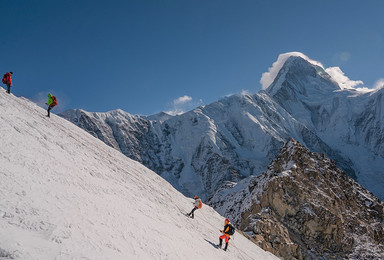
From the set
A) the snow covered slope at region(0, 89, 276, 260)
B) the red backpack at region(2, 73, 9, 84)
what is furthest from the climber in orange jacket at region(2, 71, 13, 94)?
the snow covered slope at region(0, 89, 276, 260)

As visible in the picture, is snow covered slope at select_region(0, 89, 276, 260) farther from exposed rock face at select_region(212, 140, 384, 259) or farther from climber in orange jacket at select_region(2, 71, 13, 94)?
exposed rock face at select_region(212, 140, 384, 259)

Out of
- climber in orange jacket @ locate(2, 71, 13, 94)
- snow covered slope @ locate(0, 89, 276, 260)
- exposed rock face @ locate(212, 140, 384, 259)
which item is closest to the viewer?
snow covered slope @ locate(0, 89, 276, 260)

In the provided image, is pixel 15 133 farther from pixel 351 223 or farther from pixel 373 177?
pixel 373 177

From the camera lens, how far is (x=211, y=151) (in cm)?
18762

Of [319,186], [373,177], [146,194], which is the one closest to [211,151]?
[373,177]

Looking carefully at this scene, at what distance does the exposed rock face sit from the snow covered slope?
28.7 meters

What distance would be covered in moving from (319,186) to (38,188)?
195ft

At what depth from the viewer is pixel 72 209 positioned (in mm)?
10328

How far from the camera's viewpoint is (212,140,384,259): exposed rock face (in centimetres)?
4891

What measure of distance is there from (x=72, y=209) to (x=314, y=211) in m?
51.7

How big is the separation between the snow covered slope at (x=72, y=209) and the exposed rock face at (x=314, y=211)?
2869cm

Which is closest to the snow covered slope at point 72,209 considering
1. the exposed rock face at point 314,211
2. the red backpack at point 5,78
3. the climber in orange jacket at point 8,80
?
the climber in orange jacket at point 8,80

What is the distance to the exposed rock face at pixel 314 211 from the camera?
4891 centimetres

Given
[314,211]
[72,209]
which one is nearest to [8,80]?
[72,209]
